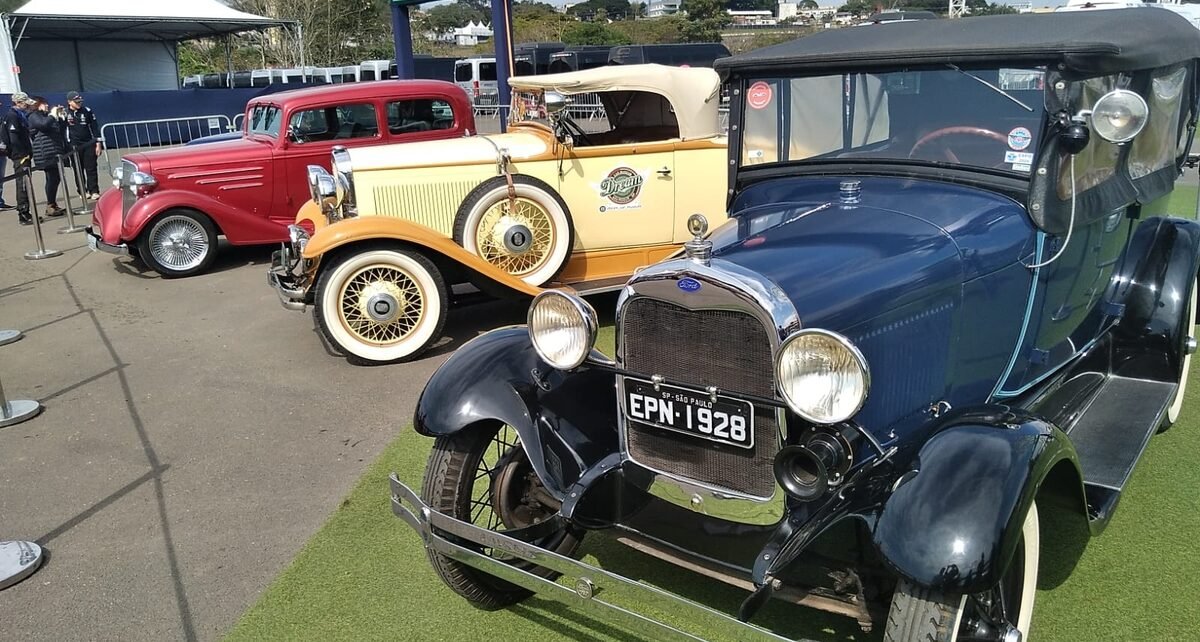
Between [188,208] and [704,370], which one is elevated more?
[188,208]

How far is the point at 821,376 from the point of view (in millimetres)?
2289

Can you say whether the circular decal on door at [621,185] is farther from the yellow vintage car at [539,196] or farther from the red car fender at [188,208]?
the red car fender at [188,208]

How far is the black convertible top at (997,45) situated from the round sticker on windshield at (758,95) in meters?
0.06

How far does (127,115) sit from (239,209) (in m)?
15.6

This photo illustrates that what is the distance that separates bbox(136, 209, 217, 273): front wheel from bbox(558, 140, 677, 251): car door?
4.39m

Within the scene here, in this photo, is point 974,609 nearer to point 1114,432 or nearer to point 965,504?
point 965,504

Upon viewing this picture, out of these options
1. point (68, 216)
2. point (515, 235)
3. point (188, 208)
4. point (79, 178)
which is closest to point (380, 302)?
point (515, 235)

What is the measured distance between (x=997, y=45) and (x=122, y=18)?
2660 cm

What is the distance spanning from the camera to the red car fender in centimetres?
849

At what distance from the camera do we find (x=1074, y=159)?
10.5ft

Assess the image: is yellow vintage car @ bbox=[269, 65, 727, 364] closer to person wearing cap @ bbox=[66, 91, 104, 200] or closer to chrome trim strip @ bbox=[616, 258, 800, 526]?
chrome trim strip @ bbox=[616, 258, 800, 526]

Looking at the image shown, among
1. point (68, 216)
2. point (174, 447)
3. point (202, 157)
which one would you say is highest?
point (202, 157)

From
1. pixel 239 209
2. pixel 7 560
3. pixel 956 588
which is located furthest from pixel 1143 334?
pixel 239 209

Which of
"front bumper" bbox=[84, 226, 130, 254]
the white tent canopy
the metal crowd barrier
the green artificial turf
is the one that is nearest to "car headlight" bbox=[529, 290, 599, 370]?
the green artificial turf
